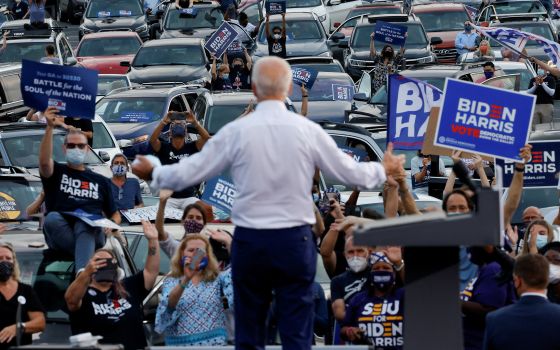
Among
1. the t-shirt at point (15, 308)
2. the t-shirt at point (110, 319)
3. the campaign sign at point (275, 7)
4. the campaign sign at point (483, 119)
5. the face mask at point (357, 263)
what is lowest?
the campaign sign at point (275, 7)

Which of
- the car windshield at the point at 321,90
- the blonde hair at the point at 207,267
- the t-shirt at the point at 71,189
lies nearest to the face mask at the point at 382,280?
the blonde hair at the point at 207,267

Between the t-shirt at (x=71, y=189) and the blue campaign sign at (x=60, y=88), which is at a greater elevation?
the blue campaign sign at (x=60, y=88)

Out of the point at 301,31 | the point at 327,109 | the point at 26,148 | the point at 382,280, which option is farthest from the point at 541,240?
the point at 301,31

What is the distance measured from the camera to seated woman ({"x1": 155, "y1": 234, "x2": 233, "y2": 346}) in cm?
1018

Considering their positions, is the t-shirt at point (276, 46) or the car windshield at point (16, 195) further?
the t-shirt at point (276, 46)

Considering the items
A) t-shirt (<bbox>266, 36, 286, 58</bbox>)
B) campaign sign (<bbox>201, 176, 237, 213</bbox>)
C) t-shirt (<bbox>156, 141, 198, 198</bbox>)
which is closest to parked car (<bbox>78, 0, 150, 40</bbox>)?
t-shirt (<bbox>266, 36, 286, 58</bbox>)

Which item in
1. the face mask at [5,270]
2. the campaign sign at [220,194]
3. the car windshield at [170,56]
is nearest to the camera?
the face mask at [5,270]

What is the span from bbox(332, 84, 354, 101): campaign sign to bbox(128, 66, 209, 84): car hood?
469 cm

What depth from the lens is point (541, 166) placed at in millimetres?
14039

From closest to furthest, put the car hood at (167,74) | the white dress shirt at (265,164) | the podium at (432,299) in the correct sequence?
the podium at (432,299)
the white dress shirt at (265,164)
the car hood at (167,74)

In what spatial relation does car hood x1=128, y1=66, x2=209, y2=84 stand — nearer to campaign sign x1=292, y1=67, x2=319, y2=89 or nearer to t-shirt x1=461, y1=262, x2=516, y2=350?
campaign sign x1=292, y1=67, x2=319, y2=89

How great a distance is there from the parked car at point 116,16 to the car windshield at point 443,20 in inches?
273

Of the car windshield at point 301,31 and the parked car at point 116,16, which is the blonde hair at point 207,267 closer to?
the car windshield at point 301,31

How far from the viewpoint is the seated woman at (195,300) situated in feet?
33.4
